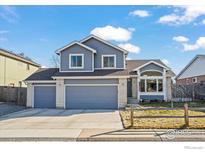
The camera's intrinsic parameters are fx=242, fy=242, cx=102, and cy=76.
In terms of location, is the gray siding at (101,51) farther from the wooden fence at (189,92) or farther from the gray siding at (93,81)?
the wooden fence at (189,92)

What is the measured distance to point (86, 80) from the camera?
19828 millimetres

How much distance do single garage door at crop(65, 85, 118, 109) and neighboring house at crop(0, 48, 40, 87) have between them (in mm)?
9063

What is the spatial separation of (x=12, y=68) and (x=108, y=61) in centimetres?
1207

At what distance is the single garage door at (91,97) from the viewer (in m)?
19.7

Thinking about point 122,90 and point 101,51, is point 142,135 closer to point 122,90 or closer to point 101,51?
point 122,90

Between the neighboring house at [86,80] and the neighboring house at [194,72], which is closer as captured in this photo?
the neighboring house at [86,80]

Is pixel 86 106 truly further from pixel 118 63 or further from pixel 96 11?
pixel 96 11

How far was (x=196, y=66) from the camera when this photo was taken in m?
30.7

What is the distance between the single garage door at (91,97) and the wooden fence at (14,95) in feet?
17.5

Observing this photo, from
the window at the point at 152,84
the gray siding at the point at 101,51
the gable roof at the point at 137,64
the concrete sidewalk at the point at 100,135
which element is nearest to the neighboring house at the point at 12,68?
the gray siding at the point at 101,51

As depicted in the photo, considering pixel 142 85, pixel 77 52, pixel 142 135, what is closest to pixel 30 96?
pixel 77 52

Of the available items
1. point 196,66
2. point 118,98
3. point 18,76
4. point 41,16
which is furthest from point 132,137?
point 196,66

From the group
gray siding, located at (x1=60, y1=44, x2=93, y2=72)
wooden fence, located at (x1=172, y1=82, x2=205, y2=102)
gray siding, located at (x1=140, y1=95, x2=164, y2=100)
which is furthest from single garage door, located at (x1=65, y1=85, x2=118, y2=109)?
wooden fence, located at (x1=172, y1=82, x2=205, y2=102)

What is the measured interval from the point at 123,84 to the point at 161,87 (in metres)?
5.61
